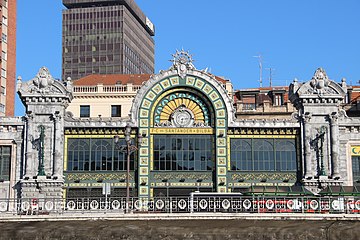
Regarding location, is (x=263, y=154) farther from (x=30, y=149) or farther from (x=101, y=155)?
(x=30, y=149)

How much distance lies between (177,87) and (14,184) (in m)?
16.9

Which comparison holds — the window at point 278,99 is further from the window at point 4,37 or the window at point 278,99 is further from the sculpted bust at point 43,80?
the window at point 4,37

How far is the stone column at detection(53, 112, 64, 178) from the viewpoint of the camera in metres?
55.4

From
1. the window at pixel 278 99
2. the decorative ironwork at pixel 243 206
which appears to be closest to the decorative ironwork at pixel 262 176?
the decorative ironwork at pixel 243 206

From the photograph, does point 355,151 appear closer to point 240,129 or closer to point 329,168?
point 329,168

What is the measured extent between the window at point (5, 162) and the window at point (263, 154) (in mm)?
19953

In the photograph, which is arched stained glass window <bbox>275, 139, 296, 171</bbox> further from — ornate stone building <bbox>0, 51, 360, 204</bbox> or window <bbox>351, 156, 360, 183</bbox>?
window <bbox>351, 156, 360, 183</bbox>

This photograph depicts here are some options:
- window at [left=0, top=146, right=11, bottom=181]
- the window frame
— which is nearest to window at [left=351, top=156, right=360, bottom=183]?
window at [left=0, top=146, right=11, bottom=181]

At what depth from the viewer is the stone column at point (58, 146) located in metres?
55.4

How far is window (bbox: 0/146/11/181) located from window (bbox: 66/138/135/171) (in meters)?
5.26

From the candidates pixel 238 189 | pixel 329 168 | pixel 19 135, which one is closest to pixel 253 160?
pixel 238 189

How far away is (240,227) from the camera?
41406 millimetres

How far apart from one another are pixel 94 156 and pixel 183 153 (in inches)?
315

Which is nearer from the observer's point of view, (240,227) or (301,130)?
(240,227)
